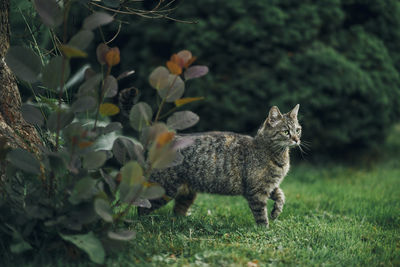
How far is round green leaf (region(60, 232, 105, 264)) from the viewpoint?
223cm

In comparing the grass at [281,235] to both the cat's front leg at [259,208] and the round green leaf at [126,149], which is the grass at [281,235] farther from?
the round green leaf at [126,149]

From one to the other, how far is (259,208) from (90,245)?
164cm

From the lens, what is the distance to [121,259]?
8.05 feet

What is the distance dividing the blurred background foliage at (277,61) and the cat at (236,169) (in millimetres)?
1954

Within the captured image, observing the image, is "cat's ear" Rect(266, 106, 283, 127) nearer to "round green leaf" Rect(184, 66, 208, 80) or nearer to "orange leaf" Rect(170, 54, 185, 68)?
"round green leaf" Rect(184, 66, 208, 80)

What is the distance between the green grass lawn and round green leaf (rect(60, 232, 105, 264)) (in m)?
0.17

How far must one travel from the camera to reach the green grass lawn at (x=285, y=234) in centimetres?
259

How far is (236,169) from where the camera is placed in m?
3.65

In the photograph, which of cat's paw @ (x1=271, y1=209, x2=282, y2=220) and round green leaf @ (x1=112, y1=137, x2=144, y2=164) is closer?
round green leaf @ (x1=112, y1=137, x2=144, y2=164)

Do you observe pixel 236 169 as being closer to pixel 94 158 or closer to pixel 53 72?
pixel 94 158

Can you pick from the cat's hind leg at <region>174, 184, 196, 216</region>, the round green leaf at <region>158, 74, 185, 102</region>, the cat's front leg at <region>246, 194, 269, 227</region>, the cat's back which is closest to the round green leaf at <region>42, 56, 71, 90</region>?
the round green leaf at <region>158, 74, 185, 102</region>

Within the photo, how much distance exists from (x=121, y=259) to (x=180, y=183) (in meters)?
1.23

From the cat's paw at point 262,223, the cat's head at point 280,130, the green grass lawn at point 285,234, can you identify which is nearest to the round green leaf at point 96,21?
the green grass lawn at point 285,234

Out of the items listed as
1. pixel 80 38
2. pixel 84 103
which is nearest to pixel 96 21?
pixel 80 38
